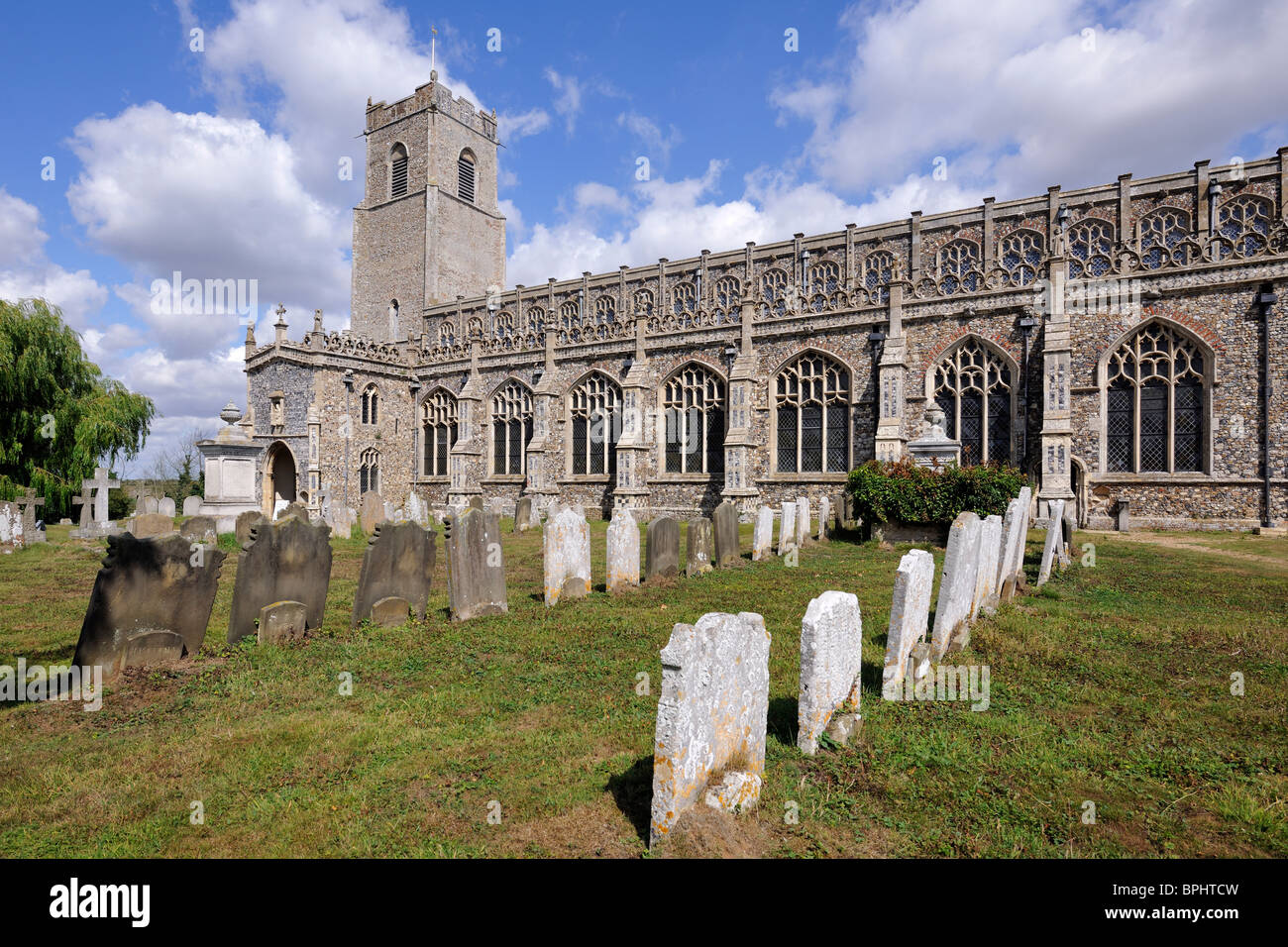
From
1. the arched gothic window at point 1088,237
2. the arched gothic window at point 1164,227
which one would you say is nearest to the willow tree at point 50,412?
the arched gothic window at point 1088,237

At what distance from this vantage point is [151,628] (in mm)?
5430

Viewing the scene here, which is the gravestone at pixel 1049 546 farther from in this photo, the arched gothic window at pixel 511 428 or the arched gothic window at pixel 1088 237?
the arched gothic window at pixel 511 428

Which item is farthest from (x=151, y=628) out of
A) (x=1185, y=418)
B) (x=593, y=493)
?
(x=1185, y=418)

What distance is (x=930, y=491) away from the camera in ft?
43.1

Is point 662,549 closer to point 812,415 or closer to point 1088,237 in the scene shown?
point 812,415

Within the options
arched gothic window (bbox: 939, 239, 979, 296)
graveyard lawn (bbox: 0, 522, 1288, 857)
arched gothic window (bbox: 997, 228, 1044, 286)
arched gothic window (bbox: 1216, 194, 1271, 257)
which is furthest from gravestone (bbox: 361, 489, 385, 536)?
arched gothic window (bbox: 1216, 194, 1271, 257)

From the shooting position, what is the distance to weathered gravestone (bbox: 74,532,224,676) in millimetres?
5125

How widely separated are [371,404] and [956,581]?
2706 cm

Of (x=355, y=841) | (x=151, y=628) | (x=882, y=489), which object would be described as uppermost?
(x=882, y=489)

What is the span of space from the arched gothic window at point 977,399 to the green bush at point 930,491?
206 inches

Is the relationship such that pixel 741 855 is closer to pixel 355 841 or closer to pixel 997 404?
pixel 355 841

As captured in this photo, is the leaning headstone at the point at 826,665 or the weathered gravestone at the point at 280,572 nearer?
the leaning headstone at the point at 826,665

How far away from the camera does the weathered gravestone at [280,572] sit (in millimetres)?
6070

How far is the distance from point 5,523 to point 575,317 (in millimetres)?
23328
